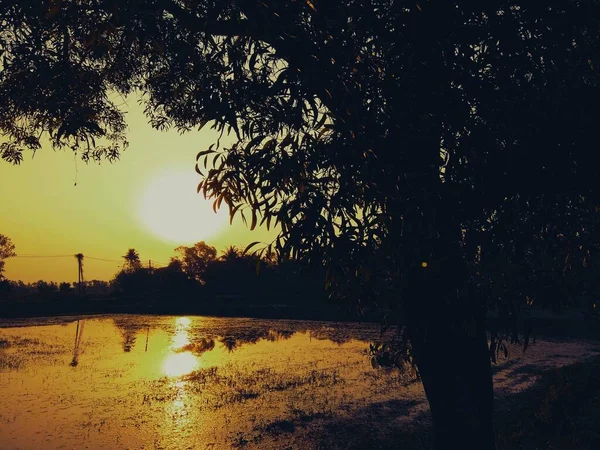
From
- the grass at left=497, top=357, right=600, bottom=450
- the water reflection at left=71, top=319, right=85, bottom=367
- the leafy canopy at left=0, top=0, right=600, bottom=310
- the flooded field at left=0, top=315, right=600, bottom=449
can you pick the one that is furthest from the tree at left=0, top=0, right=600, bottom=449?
the water reflection at left=71, top=319, right=85, bottom=367

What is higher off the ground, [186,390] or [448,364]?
[448,364]

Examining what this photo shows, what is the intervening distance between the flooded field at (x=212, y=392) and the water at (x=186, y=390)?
45 mm

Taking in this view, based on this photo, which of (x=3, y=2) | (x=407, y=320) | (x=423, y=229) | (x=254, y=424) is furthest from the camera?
(x=254, y=424)

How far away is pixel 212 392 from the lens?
1836cm

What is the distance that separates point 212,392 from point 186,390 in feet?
3.82

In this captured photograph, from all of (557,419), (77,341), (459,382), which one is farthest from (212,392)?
(77,341)

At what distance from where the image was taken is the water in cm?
1349

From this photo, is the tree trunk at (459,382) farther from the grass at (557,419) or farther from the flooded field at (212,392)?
the flooded field at (212,392)

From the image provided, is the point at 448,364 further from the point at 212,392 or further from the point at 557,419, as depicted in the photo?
the point at 212,392

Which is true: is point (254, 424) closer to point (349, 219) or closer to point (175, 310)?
point (349, 219)

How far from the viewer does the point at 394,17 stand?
17.5 ft

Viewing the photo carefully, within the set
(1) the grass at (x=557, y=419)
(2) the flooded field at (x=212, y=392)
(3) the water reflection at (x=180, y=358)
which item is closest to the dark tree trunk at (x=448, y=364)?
(1) the grass at (x=557, y=419)

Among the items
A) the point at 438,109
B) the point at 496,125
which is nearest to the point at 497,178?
the point at 496,125

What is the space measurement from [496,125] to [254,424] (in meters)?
12.0
